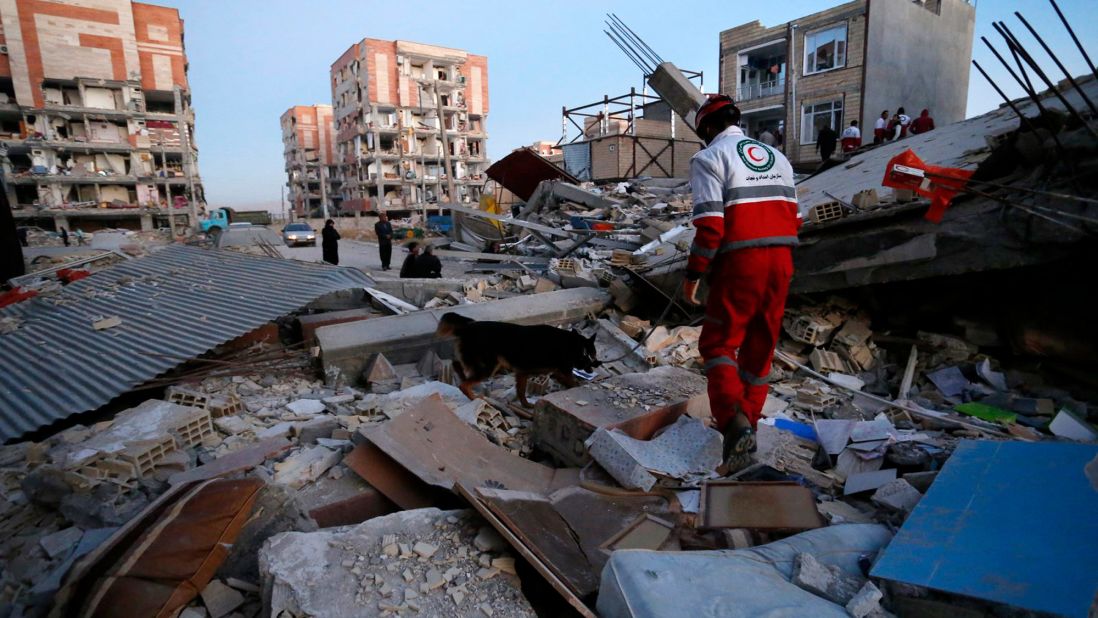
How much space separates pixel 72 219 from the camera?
37.9 metres

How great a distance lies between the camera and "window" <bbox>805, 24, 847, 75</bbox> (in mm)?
20453

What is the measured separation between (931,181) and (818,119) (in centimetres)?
2098

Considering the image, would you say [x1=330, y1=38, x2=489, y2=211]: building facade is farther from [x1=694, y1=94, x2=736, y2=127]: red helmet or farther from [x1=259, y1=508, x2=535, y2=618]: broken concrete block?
[x1=259, y1=508, x2=535, y2=618]: broken concrete block

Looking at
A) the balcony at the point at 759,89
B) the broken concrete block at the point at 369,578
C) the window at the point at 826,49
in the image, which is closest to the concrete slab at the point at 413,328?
the broken concrete block at the point at 369,578

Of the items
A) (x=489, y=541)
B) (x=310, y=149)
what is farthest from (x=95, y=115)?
(x=489, y=541)

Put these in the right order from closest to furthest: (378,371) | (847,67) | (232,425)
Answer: (232,425) < (378,371) < (847,67)

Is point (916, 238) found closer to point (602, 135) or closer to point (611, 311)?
point (611, 311)

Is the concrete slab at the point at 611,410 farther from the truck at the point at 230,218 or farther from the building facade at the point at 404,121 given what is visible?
the building facade at the point at 404,121

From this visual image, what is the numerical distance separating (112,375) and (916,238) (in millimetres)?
6471

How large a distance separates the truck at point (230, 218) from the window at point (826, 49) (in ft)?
106

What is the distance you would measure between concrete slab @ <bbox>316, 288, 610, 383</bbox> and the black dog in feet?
3.18

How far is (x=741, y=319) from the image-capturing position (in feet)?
9.70

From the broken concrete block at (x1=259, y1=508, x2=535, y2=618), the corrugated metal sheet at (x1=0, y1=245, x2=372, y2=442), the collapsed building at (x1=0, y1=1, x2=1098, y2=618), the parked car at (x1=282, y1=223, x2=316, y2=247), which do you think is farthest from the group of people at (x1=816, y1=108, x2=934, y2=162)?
the parked car at (x1=282, y1=223, x2=316, y2=247)

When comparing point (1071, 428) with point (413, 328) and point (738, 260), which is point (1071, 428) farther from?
point (413, 328)
